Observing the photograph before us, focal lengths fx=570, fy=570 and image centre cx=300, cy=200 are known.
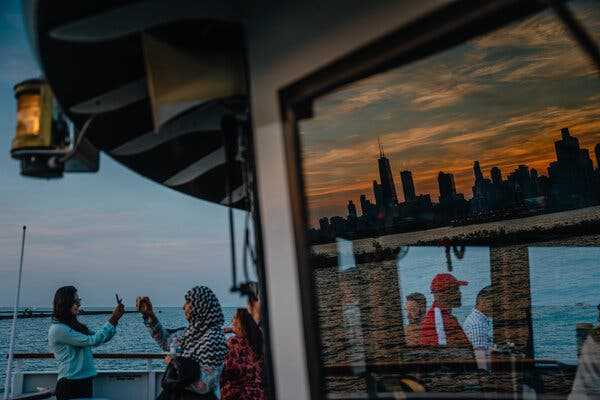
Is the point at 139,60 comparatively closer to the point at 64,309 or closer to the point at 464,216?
the point at 64,309

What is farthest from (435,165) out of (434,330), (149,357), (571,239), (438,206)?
(149,357)

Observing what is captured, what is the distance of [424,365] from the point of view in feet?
20.0

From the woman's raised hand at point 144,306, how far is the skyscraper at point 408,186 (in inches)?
123

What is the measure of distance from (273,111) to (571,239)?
6.49 metres

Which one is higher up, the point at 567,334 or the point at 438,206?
the point at 438,206

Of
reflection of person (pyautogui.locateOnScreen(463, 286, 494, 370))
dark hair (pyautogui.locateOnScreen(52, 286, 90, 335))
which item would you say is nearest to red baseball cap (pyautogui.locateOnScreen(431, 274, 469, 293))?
reflection of person (pyautogui.locateOnScreen(463, 286, 494, 370))

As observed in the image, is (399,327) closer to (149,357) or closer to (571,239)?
(571,239)

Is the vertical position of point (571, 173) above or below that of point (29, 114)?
above

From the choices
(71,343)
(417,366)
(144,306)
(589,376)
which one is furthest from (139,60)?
(417,366)

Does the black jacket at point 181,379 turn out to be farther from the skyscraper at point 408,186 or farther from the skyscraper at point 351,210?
the skyscraper at point 408,186

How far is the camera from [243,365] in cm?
430

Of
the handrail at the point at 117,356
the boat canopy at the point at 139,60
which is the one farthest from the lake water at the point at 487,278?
the boat canopy at the point at 139,60

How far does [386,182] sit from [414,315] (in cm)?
163

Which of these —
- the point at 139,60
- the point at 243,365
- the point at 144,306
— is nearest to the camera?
the point at 139,60
